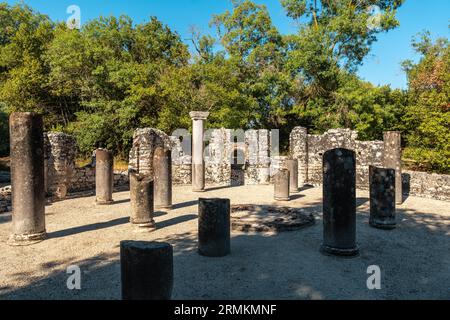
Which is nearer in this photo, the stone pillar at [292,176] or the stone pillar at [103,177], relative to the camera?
the stone pillar at [103,177]

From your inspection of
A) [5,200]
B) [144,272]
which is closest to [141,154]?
[5,200]

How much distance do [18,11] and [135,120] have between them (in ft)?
64.7

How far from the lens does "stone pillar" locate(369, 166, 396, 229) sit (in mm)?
8992

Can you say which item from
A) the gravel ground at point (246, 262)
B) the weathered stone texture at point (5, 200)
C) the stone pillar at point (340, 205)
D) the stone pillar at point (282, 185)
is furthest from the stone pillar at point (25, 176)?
the stone pillar at point (282, 185)

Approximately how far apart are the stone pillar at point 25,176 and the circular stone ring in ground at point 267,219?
4757 mm

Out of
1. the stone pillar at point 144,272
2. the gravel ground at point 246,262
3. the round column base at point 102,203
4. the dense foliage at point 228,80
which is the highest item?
the dense foliage at point 228,80

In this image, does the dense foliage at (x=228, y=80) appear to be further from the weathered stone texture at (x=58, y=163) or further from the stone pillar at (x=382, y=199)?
the stone pillar at (x=382, y=199)

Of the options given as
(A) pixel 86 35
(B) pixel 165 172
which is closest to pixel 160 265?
(B) pixel 165 172

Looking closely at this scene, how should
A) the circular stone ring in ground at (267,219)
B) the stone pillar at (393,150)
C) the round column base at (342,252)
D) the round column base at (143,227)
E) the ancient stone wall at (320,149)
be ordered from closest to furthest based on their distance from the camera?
the round column base at (342,252) → the round column base at (143,227) → the circular stone ring in ground at (267,219) → the stone pillar at (393,150) → the ancient stone wall at (320,149)

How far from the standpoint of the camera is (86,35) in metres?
24.9

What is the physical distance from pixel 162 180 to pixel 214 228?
510cm

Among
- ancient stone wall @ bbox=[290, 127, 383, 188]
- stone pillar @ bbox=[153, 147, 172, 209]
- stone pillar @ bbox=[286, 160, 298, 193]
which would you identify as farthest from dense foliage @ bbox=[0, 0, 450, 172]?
stone pillar @ bbox=[153, 147, 172, 209]

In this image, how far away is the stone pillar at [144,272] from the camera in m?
4.19

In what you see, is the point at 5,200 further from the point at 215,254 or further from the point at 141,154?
the point at 215,254
